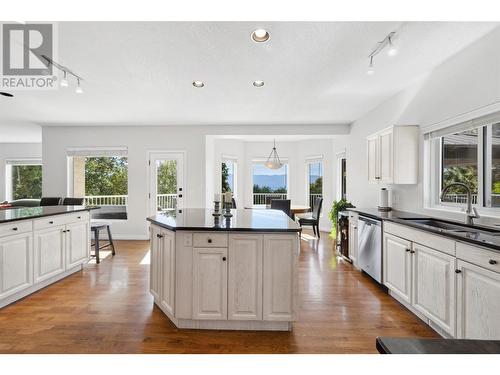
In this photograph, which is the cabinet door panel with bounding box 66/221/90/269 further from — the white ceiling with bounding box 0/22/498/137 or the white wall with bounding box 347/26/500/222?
the white wall with bounding box 347/26/500/222

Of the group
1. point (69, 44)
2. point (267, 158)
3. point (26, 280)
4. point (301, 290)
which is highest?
point (69, 44)

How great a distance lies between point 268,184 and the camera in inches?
315

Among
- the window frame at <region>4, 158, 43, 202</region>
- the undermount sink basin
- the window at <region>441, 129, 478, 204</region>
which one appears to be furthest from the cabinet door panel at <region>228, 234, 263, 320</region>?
the window frame at <region>4, 158, 43, 202</region>

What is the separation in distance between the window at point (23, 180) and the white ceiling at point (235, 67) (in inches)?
160

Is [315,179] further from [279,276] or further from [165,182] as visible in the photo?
[279,276]

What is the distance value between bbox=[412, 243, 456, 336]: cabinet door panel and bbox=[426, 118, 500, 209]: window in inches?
37.1

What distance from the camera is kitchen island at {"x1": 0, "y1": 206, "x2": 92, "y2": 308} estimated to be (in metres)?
2.61

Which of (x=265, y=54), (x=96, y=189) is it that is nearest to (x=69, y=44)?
(x=265, y=54)

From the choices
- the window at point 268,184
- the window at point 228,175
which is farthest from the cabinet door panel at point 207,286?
the window at point 268,184

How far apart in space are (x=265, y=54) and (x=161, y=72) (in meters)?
1.27

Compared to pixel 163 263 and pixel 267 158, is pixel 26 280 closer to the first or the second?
pixel 163 263
